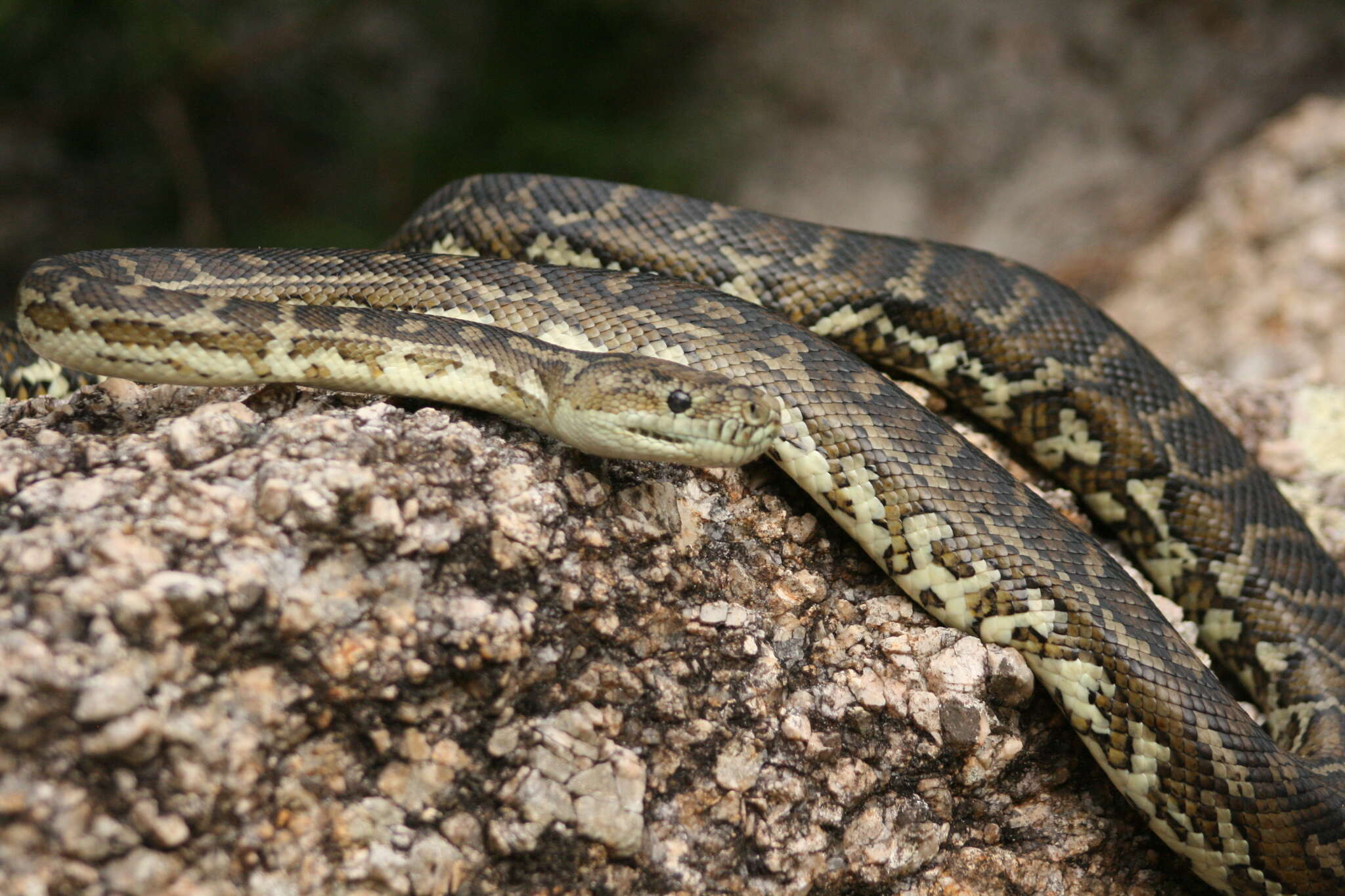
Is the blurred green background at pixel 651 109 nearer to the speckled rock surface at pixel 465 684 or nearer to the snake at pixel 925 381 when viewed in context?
the snake at pixel 925 381

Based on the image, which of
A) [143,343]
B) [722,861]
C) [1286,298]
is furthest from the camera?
[1286,298]

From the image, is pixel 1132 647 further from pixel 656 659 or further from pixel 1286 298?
pixel 1286 298

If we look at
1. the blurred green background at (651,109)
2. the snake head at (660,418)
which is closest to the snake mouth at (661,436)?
the snake head at (660,418)

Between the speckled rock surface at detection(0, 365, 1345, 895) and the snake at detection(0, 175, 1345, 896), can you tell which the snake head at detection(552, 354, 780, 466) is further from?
the speckled rock surface at detection(0, 365, 1345, 895)

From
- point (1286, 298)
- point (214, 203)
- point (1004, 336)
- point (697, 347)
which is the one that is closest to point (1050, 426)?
point (1004, 336)

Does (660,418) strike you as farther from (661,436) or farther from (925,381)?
(925,381)

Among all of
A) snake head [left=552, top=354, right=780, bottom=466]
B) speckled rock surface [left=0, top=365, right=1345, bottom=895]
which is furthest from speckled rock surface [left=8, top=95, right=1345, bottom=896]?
snake head [left=552, top=354, right=780, bottom=466]
